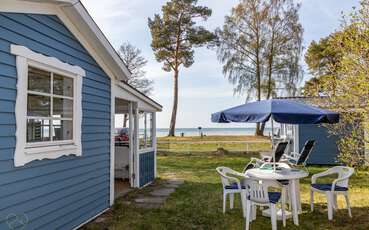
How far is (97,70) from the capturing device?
636 cm

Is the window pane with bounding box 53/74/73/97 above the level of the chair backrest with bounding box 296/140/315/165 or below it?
above

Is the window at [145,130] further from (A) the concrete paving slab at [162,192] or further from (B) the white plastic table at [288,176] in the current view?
(B) the white plastic table at [288,176]

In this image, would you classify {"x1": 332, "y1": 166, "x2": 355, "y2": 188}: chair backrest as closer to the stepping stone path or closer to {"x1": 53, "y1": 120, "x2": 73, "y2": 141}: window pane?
the stepping stone path

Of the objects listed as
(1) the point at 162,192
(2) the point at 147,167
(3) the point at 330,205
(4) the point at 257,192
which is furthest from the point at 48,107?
(2) the point at 147,167

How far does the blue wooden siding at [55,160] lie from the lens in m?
3.75

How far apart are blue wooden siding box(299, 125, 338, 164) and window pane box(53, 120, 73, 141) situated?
35.8 ft

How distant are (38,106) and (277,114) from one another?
3589 millimetres

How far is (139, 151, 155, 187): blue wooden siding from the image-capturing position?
9295 millimetres

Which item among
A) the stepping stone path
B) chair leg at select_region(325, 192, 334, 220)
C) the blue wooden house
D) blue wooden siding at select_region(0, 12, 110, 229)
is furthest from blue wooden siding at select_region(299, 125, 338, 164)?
blue wooden siding at select_region(0, 12, 110, 229)

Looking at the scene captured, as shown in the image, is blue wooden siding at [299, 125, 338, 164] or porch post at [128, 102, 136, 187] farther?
blue wooden siding at [299, 125, 338, 164]

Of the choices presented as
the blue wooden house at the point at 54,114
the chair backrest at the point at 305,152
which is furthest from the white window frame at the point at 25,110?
the chair backrest at the point at 305,152

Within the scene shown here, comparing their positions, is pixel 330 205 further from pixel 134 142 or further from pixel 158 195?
pixel 134 142

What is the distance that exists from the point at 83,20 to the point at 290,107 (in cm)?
373

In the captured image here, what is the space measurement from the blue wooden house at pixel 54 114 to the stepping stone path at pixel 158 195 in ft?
2.60
